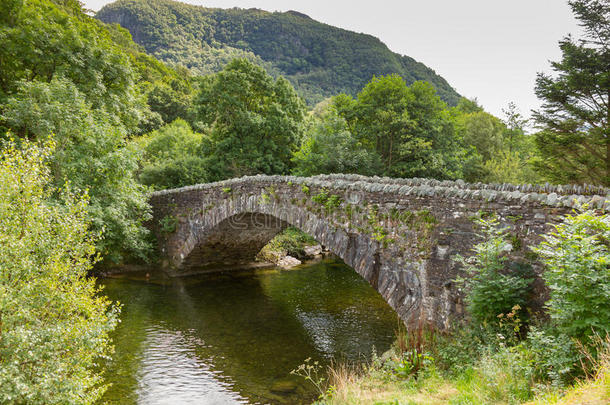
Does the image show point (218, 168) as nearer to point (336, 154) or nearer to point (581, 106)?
point (336, 154)

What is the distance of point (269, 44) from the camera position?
111375mm

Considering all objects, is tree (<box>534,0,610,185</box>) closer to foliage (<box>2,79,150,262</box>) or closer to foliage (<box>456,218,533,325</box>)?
foliage (<box>456,218,533,325</box>)

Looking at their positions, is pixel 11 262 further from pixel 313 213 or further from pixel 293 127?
pixel 293 127

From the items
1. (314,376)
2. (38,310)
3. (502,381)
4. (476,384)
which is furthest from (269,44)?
(502,381)

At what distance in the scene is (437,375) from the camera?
604 centimetres

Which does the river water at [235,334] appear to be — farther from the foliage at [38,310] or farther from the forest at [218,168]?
the foliage at [38,310]

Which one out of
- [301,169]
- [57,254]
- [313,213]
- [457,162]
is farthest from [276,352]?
[457,162]

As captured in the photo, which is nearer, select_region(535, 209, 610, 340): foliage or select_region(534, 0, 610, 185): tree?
select_region(535, 209, 610, 340): foliage

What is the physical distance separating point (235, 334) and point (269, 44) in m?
112

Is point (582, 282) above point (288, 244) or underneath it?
above

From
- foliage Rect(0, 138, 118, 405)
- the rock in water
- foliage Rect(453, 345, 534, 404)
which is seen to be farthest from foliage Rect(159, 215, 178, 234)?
foliage Rect(453, 345, 534, 404)

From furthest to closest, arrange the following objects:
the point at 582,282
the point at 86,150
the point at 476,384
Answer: the point at 86,150
the point at 476,384
the point at 582,282

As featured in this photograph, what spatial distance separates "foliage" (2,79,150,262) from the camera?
13.9m

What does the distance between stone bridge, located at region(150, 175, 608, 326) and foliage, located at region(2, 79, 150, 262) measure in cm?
489
